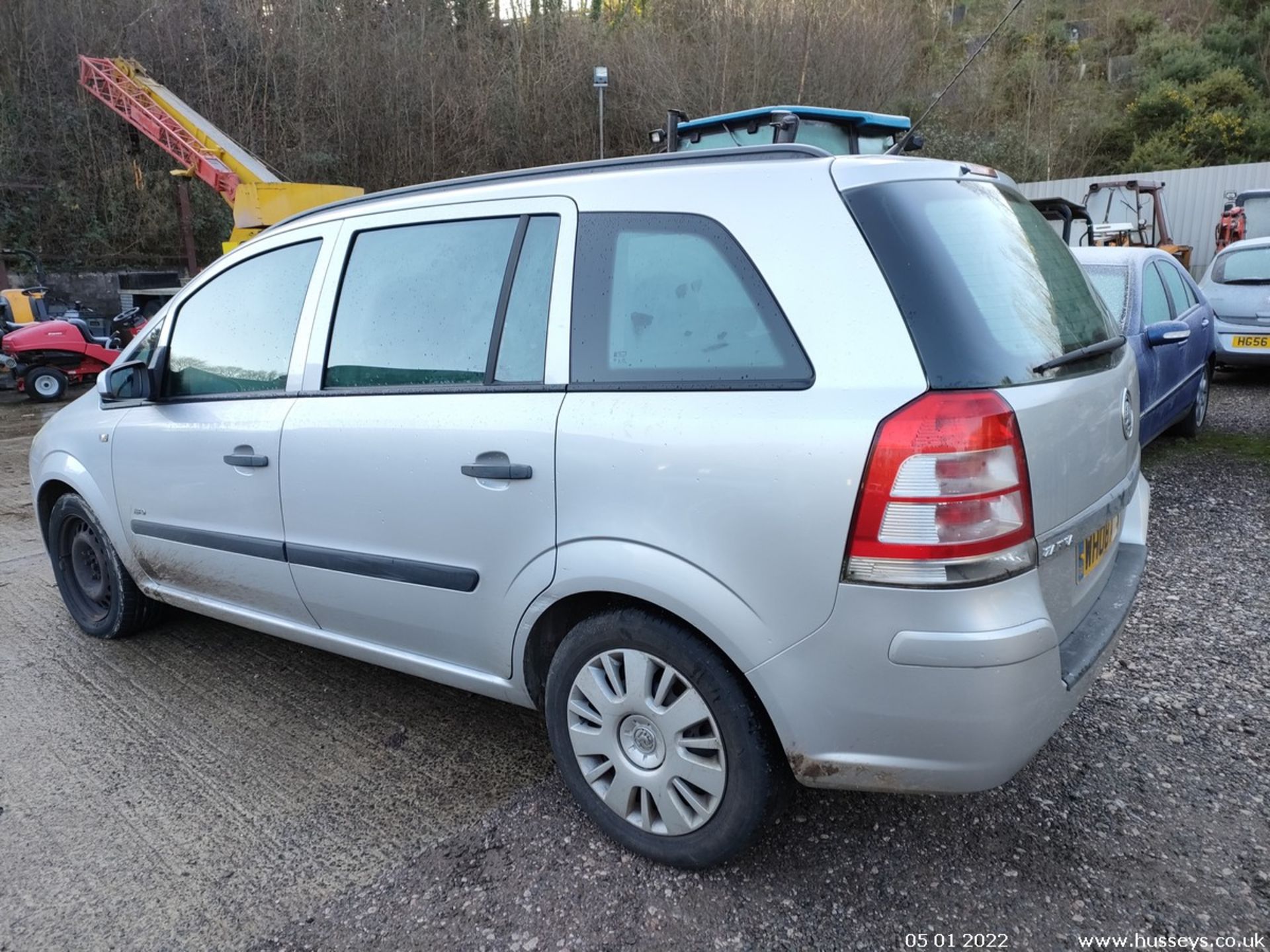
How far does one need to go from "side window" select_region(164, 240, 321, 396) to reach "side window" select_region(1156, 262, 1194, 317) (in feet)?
19.0

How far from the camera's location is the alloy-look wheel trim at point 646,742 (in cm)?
223

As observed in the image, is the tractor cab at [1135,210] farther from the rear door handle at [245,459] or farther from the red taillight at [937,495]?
the rear door handle at [245,459]

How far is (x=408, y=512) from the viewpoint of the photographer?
2650 millimetres

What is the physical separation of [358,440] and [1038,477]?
6.31 ft

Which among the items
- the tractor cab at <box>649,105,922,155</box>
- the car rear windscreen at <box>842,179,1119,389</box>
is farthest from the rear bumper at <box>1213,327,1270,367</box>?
the car rear windscreen at <box>842,179,1119,389</box>

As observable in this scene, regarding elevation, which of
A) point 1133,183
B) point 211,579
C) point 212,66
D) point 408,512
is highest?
point 212,66

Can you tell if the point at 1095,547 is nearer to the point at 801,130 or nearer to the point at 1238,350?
the point at 801,130

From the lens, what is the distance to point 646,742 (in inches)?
92.1

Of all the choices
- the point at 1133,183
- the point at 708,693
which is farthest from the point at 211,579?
the point at 1133,183

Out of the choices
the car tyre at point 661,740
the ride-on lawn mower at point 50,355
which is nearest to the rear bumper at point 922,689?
the car tyre at point 661,740

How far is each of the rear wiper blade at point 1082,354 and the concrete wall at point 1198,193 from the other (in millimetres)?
16961

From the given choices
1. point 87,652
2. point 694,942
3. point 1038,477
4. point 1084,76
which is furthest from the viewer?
point 1084,76

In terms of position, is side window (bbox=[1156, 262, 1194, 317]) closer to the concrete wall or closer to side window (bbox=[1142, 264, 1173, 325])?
side window (bbox=[1142, 264, 1173, 325])

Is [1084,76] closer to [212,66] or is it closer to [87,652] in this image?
[212,66]
